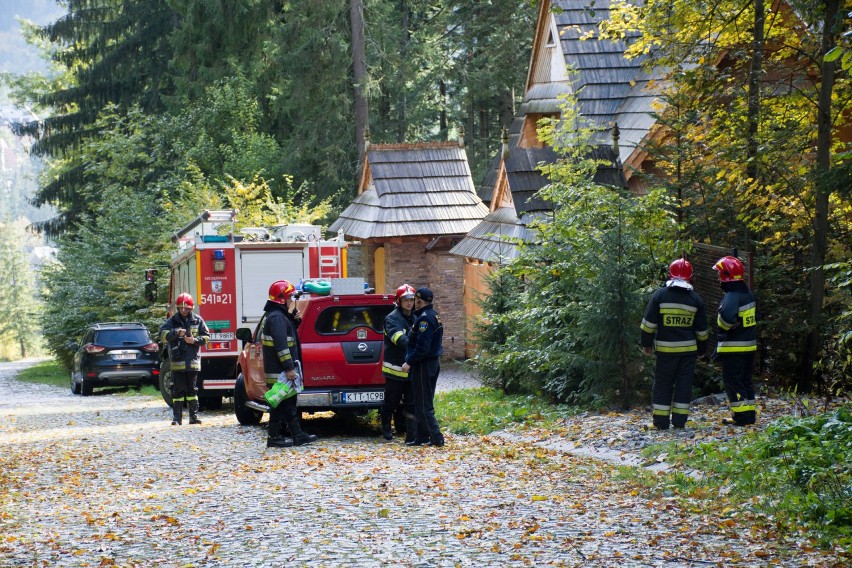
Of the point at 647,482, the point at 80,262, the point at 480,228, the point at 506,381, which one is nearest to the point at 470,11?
the point at 80,262

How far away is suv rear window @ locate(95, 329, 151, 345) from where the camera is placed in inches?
1145

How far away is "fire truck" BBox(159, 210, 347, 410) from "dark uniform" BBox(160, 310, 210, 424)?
196 cm

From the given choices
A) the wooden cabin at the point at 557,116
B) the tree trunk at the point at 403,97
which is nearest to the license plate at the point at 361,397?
the wooden cabin at the point at 557,116

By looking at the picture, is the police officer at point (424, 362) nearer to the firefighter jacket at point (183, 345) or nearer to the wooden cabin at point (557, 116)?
the wooden cabin at point (557, 116)

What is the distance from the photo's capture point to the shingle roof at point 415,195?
30219 mm

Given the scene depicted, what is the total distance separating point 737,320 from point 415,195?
18.2m

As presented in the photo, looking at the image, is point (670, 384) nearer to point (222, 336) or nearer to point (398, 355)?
point (398, 355)

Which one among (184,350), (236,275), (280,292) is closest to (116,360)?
(236,275)

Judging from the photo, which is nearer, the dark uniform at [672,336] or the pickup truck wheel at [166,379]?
the dark uniform at [672,336]

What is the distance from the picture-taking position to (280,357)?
1451cm

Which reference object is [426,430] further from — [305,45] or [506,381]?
[305,45]

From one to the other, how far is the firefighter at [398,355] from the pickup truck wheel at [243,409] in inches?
133

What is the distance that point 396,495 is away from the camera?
10516mm

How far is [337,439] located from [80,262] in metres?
25.3
